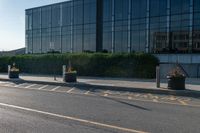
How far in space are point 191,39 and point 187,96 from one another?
37593 millimetres

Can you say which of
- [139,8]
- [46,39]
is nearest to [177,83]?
[139,8]

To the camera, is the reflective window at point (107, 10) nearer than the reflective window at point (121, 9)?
No

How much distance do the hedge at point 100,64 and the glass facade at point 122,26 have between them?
10.6 m

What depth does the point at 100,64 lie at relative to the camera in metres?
30.6

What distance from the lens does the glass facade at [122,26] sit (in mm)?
54312

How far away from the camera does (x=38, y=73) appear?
3612 centimetres

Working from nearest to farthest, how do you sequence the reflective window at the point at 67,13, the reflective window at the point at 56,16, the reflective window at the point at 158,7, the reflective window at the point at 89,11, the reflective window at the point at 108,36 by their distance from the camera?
the reflective window at the point at 158,7 < the reflective window at the point at 108,36 < the reflective window at the point at 89,11 < the reflective window at the point at 67,13 < the reflective window at the point at 56,16

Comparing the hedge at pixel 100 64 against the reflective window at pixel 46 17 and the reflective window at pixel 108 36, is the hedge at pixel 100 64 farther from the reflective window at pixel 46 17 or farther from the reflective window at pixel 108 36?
the reflective window at pixel 46 17

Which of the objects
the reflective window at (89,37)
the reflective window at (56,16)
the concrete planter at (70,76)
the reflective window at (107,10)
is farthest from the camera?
the reflective window at (56,16)

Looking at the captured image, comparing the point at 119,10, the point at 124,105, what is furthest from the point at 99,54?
the point at 119,10

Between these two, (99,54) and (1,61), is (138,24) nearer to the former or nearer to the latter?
(1,61)

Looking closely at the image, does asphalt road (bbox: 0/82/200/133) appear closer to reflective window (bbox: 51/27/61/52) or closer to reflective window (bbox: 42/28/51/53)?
reflective window (bbox: 51/27/61/52)

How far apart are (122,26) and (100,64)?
3159 cm

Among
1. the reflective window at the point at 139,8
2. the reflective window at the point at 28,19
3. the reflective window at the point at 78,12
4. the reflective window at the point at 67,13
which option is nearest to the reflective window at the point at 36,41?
the reflective window at the point at 28,19
